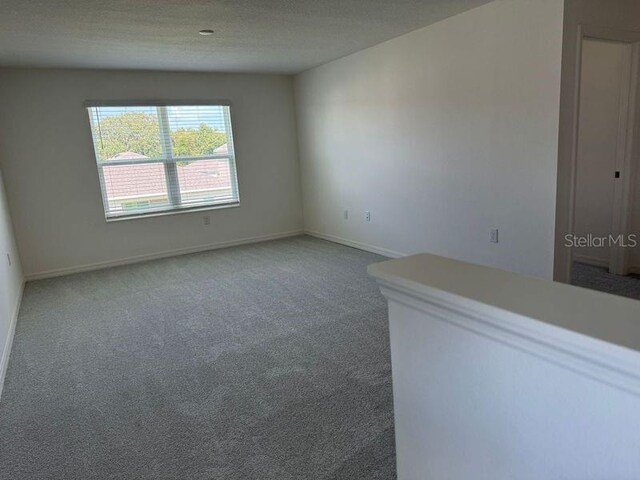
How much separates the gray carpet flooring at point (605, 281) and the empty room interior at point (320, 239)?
0.13ft

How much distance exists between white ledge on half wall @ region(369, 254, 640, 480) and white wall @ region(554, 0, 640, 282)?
264 cm

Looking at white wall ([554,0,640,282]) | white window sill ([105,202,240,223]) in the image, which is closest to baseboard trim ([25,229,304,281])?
white window sill ([105,202,240,223])

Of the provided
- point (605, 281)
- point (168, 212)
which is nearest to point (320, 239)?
point (168, 212)

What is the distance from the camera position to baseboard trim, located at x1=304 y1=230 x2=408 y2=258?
16.4 feet

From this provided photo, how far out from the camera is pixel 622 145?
380 cm

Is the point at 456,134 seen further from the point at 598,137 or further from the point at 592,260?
the point at 592,260

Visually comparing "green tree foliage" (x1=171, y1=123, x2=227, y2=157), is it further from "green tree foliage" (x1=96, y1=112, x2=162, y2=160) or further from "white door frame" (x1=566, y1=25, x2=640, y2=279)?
"white door frame" (x1=566, y1=25, x2=640, y2=279)

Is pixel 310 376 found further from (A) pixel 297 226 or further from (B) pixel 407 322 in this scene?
(A) pixel 297 226

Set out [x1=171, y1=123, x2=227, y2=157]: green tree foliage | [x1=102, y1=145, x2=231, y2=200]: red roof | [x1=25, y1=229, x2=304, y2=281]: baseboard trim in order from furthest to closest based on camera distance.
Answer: [x1=171, y1=123, x2=227, y2=157]: green tree foliage → [x1=102, y1=145, x2=231, y2=200]: red roof → [x1=25, y1=229, x2=304, y2=281]: baseboard trim

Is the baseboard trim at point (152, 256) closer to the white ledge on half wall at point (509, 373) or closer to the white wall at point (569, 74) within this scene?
the white wall at point (569, 74)

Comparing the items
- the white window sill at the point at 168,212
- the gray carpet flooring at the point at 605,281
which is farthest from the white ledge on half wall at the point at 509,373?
the white window sill at the point at 168,212

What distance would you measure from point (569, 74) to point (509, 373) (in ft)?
9.94

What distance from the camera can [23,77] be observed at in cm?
471

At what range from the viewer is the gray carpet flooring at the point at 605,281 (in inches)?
142
